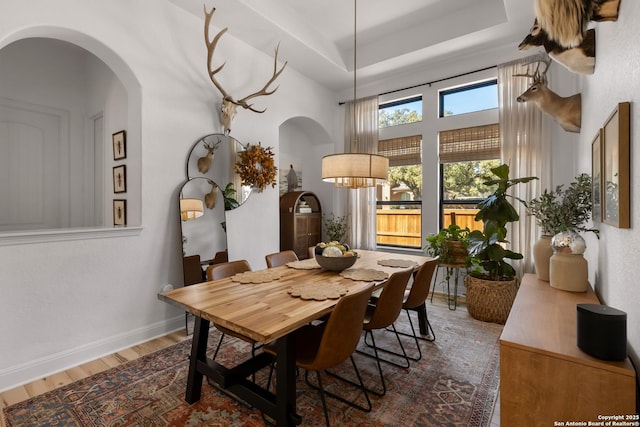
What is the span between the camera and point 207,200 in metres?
3.31

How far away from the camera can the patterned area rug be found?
1.78m

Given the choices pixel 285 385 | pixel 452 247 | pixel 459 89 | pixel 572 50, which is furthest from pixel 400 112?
pixel 285 385

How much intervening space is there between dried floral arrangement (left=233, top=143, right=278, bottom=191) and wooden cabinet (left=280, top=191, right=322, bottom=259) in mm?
865

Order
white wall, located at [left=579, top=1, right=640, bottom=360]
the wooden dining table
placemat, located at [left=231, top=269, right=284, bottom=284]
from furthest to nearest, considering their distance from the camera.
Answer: placemat, located at [left=231, top=269, right=284, bottom=284] < the wooden dining table < white wall, located at [left=579, top=1, right=640, bottom=360]

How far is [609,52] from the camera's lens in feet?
5.32

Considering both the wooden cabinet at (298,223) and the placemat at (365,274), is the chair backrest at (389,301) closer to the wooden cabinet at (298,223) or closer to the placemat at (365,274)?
the placemat at (365,274)

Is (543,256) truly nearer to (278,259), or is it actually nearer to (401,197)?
(278,259)

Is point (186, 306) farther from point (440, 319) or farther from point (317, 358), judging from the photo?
point (440, 319)

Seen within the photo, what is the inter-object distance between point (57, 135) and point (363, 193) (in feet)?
13.7

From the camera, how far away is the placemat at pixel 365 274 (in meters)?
2.24

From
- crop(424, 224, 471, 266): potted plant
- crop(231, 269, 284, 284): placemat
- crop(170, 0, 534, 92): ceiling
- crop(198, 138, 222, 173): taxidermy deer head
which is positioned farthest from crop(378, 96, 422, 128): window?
crop(231, 269, 284, 284): placemat

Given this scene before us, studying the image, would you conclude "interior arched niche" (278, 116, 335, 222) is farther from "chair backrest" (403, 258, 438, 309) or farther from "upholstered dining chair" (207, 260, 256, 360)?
"chair backrest" (403, 258, 438, 309)

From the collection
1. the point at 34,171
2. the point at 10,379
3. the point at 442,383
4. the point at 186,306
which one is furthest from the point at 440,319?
the point at 34,171

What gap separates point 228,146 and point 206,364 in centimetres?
239
